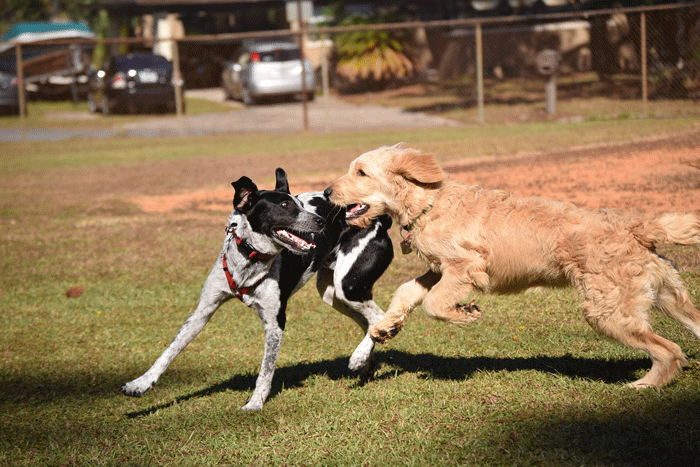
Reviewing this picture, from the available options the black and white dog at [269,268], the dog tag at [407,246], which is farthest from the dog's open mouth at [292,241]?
the dog tag at [407,246]

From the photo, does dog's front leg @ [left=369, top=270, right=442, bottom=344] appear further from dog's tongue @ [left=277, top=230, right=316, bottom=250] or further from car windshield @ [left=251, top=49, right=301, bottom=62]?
car windshield @ [left=251, top=49, right=301, bottom=62]

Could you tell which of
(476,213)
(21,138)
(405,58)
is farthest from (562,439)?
(405,58)

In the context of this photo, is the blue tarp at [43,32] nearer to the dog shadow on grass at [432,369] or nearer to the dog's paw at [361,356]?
the dog shadow on grass at [432,369]

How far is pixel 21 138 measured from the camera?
25172 mm

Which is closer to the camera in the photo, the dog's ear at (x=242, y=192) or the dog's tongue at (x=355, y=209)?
the dog's ear at (x=242, y=192)

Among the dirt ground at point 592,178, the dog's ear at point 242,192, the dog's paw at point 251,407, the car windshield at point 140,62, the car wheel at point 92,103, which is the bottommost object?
the dog's paw at point 251,407

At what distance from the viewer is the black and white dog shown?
17.3ft

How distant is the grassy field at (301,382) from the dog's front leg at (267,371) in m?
0.10

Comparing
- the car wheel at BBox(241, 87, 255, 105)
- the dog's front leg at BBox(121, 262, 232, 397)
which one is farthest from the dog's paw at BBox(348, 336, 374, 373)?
the car wheel at BBox(241, 87, 255, 105)

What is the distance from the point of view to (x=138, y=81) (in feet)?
93.9

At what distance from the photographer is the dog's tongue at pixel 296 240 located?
525cm

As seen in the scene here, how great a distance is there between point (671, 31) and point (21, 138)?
21351 millimetres

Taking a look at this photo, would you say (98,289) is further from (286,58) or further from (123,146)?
(286,58)

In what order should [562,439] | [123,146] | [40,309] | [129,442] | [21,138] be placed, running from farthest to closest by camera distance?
[21,138]
[123,146]
[40,309]
[129,442]
[562,439]
